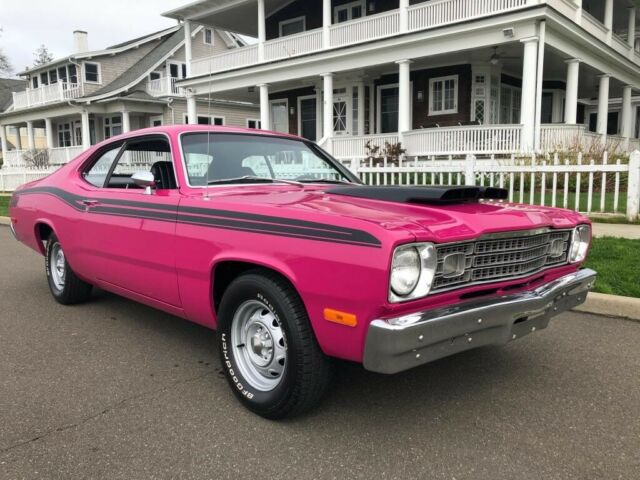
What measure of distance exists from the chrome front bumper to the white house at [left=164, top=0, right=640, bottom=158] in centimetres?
1197

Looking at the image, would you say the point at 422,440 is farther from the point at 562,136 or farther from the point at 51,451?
the point at 562,136

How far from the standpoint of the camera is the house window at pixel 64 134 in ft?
116

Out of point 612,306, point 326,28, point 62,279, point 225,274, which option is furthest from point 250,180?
point 326,28

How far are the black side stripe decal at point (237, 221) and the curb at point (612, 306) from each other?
10.6 feet

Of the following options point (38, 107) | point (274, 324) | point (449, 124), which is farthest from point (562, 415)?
point (38, 107)

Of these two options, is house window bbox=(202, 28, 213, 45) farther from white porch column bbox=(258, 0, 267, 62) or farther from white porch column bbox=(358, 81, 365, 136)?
white porch column bbox=(358, 81, 365, 136)

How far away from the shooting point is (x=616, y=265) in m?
5.73

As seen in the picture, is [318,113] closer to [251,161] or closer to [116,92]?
[116,92]

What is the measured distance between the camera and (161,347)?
4031 mm

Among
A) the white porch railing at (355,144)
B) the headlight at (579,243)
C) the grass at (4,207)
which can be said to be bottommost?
the grass at (4,207)

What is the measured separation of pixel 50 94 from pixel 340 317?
34376 mm

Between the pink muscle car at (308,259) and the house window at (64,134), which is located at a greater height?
the house window at (64,134)

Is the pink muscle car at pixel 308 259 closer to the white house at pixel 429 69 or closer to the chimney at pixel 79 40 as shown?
the white house at pixel 429 69

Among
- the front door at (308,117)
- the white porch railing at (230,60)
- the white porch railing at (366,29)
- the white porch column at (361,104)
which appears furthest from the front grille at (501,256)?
the front door at (308,117)
